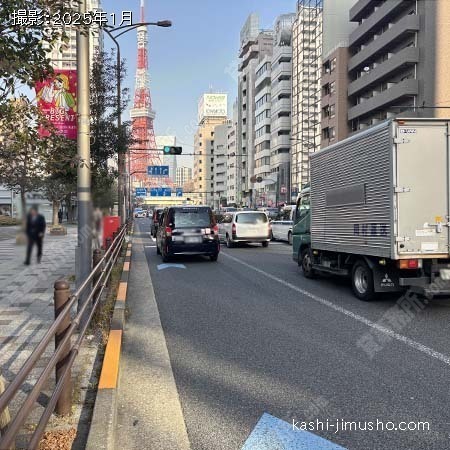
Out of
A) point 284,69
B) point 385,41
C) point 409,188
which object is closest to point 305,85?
point 284,69

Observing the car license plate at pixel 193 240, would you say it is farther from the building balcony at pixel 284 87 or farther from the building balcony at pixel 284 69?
the building balcony at pixel 284 69

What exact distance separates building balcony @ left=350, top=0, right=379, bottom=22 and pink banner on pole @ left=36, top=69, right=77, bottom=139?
54.8 metres

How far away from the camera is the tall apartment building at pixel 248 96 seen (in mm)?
98000

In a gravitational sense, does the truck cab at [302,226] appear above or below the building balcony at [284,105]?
below

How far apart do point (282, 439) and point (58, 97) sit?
10.1 feet

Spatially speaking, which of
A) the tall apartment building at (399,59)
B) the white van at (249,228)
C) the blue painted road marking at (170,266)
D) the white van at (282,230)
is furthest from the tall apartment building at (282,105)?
the blue painted road marking at (170,266)

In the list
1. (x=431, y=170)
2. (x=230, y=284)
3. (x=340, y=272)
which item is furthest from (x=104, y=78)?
(x=431, y=170)

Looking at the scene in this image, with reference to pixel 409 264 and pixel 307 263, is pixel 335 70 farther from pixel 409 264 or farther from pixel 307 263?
pixel 409 264

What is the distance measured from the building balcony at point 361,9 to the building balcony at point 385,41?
4.21 metres

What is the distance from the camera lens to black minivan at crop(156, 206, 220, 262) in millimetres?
15719

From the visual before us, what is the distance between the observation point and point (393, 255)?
7691 millimetres

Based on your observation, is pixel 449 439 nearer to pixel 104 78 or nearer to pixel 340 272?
pixel 340 272

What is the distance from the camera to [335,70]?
192 ft

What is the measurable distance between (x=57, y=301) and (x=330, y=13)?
2596 inches
